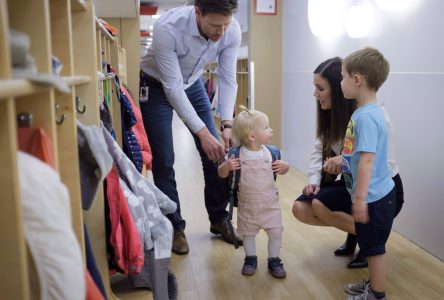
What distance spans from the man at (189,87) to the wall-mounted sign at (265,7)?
2.25m

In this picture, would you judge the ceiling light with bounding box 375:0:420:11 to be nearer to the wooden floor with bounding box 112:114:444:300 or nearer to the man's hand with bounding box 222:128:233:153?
the man's hand with bounding box 222:128:233:153

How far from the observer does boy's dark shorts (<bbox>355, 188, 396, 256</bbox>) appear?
187cm

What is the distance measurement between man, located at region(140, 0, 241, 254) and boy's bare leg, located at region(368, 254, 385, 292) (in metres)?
0.90

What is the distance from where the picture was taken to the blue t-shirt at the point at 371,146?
1.79 meters

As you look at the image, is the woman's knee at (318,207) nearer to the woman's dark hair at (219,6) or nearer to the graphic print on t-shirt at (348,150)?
the graphic print on t-shirt at (348,150)

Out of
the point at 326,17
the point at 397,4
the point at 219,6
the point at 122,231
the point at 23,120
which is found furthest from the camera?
the point at 326,17

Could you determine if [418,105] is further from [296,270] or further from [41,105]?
[41,105]

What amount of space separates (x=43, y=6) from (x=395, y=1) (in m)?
2.35

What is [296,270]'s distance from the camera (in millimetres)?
2354

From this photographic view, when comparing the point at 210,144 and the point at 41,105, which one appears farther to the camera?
the point at 210,144

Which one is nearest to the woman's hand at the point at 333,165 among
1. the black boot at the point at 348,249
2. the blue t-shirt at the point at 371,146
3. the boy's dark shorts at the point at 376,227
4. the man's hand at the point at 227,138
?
the blue t-shirt at the point at 371,146

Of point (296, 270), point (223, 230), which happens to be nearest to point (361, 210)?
point (296, 270)

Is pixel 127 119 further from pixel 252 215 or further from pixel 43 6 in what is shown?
pixel 43 6

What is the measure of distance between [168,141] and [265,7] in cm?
277
